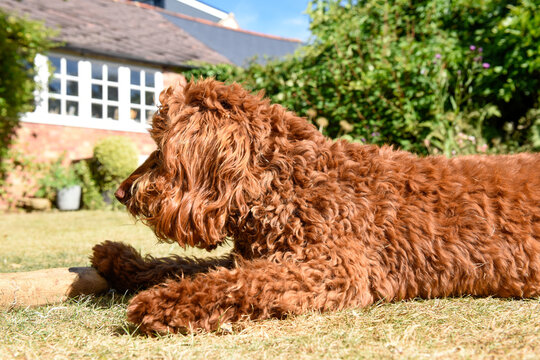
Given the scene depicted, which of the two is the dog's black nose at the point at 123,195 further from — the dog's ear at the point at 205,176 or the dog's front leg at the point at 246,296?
the dog's front leg at the point at 246,296

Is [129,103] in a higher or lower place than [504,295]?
higher

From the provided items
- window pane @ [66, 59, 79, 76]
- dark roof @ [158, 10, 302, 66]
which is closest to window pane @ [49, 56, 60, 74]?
window pane @ [66, 59, 79, 76]

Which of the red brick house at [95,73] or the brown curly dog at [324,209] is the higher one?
the red brick house at [95,73]

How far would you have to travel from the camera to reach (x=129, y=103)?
13.9 m

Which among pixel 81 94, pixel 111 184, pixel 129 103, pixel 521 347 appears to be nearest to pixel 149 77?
pixel 129 103

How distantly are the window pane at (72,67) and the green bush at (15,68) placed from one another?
4.17 ft

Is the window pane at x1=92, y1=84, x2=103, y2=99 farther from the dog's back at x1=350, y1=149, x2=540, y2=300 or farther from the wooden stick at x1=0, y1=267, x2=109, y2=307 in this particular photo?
the dog's back at x1=350, y1=149, x2=540, y2=300

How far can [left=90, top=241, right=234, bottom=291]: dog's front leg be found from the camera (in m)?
2.76

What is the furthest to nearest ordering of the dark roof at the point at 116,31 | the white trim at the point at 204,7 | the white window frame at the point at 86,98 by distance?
the white trim at the point at 204,7 → the dark roof at the point at 116,31 → the white window frame at the point at 86,98

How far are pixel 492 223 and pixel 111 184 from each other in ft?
35.0

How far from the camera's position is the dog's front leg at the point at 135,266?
2758 mm

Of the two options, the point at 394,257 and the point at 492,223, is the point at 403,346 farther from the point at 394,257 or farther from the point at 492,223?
the point at 492,223

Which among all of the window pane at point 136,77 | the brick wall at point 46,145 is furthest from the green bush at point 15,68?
the window pane at point 136,77

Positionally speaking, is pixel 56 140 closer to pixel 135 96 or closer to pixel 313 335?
pixel 135 96
